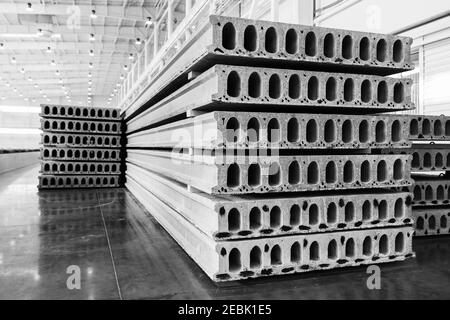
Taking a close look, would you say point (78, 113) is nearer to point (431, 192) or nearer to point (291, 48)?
point (291, 48)

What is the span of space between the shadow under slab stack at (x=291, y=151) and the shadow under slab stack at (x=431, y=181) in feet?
3.53

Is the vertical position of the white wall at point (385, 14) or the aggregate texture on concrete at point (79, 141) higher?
the white wall at point (385, 14)

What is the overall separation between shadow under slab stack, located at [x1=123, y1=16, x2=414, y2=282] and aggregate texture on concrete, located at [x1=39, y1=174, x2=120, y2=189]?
6711mm

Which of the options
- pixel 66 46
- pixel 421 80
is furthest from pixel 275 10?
pixel 66 46

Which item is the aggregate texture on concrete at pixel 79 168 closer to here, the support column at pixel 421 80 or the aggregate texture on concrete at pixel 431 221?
the support column at pixel 421 80

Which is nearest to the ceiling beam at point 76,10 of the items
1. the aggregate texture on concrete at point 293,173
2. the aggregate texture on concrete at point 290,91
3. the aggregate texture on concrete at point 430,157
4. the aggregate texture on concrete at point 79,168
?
the aggregate texture on concrete at point 79,168

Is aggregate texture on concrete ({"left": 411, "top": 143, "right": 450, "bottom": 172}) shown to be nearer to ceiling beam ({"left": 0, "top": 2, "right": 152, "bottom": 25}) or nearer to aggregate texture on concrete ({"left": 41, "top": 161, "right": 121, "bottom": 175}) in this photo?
aggregate texture on concrete ({"left": 41, "top": 161, "right": 121, "bottom": 175})

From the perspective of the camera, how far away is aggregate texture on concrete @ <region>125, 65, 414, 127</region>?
3170 millimetres

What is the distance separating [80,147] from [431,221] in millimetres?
8069

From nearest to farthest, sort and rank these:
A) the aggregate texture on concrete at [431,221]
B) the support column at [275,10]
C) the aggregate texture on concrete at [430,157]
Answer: the aggregate texture on concrete at [431,221], the aggregate texture on concrete at [430,157], the support column at [275,10]

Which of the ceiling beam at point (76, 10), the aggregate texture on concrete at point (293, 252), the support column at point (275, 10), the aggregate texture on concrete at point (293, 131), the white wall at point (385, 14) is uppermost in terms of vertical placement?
the ceiling beam at point (76, 10)

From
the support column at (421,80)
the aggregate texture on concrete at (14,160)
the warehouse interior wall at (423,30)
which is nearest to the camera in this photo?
the warehouse interior wall at (423,30)

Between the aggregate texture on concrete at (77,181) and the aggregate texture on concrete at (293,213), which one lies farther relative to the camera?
the aggregate texture on concrete at (77,181)

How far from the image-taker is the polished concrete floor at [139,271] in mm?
2889
